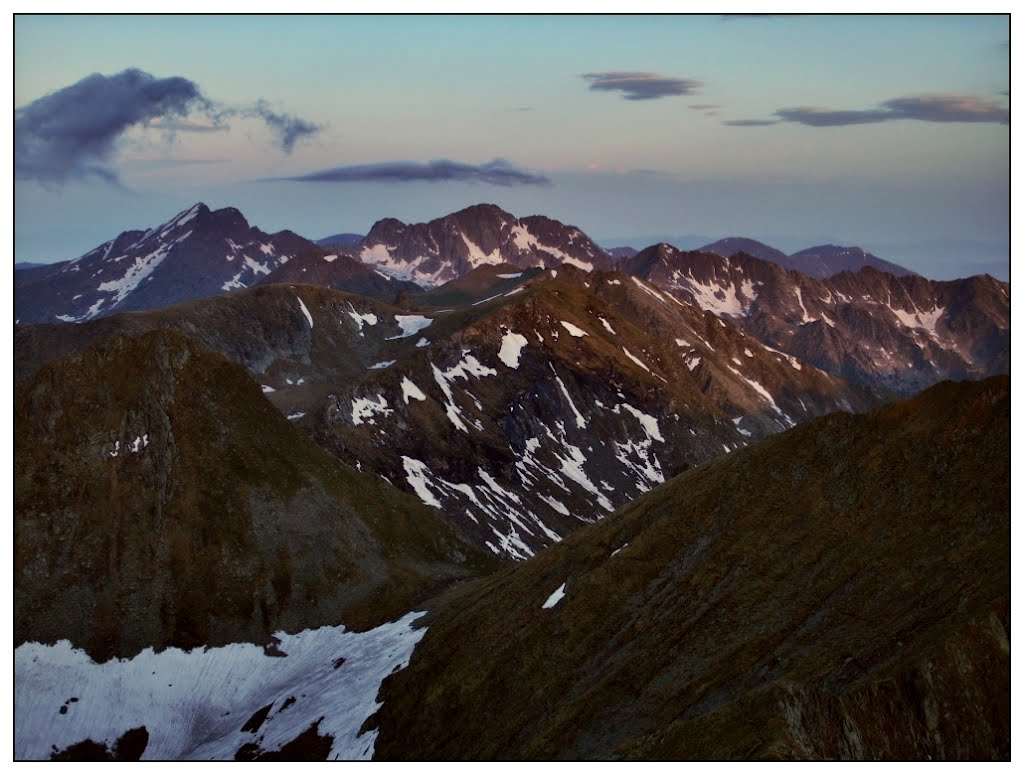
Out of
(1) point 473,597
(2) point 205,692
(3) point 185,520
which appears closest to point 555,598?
(1) point 473,597

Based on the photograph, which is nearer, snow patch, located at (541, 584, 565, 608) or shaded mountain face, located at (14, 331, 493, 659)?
snow patch, located at (541, 584, 565, 608)

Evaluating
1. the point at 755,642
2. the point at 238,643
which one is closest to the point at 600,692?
the point at 755,642

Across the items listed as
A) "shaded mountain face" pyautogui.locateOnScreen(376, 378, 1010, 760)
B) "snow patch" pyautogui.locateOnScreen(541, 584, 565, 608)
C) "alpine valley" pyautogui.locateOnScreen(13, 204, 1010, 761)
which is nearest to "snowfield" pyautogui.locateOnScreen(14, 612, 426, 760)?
"alpine valley" pyautogui.locateOnScreen(13, 204, 1010, 761)

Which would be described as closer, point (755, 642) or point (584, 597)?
point (755, 642)

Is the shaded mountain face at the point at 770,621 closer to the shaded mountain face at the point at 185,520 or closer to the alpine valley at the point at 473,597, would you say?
the alpine valley at the point at 473,597

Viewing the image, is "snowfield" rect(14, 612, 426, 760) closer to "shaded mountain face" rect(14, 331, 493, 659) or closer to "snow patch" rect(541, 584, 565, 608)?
"shaded mountain face" rect(14, 331, 493, 659)

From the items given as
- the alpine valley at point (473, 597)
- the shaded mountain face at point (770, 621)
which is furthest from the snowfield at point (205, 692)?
the shaded mountain face at point (770, 621)
